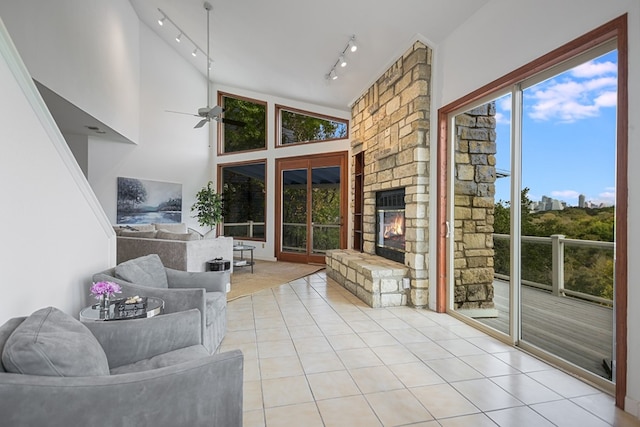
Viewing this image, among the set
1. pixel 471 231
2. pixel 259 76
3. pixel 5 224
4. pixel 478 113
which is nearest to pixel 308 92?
pixel 259 76

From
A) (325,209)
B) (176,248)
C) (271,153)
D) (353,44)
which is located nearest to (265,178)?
(271,153)

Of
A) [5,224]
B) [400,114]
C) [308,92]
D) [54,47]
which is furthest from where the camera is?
[308,92]

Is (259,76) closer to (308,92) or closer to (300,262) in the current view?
(308,92)

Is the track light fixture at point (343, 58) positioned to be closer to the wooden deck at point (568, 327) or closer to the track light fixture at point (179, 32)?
the track light fixture at point (179, 32)

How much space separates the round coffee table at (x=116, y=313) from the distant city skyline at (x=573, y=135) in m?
3.14

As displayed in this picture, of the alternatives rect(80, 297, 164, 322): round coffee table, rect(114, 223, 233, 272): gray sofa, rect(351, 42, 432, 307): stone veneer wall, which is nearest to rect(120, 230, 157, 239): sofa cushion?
rect(114, 223, 233, 272): gray sofa

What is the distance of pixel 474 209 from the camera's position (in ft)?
12.6

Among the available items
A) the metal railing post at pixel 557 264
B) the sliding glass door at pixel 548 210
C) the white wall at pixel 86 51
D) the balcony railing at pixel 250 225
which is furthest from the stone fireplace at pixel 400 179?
the white wall at pixel 86 51

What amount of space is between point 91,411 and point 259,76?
708 cm

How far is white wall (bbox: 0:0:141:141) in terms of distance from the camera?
3693mm

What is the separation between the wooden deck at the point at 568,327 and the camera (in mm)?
2582

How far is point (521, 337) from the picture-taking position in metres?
3.02

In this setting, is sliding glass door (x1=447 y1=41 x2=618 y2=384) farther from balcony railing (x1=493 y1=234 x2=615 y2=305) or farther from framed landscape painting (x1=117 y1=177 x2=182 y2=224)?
framed landscape painting (x1=117 y1=177 x2=182 y2=224)

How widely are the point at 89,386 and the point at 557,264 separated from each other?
10.8 feet
